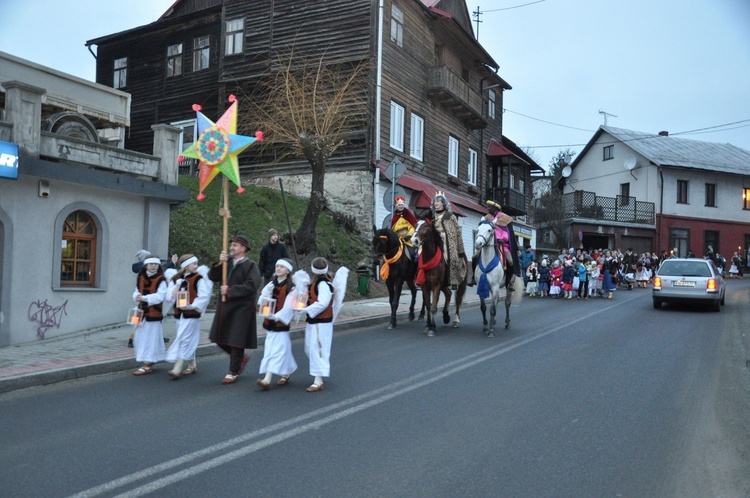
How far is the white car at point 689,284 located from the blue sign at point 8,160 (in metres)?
16.5

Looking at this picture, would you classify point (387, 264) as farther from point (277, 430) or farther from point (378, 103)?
point (378, 103)

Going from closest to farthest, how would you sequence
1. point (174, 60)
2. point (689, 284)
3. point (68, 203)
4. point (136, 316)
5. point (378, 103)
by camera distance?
point (136, 316) < point (68, 203) < point (689, 284) < point (378, 103) < point (174, 60)

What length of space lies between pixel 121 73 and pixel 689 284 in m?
26.9

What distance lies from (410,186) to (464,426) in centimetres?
1943

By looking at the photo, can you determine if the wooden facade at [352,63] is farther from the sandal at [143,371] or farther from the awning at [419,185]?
the sandal at [143,371]

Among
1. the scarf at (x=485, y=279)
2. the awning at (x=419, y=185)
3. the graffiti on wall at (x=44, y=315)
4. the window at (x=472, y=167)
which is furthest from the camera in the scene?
the window at (x=472, y=167)

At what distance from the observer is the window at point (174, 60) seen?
30.5 m

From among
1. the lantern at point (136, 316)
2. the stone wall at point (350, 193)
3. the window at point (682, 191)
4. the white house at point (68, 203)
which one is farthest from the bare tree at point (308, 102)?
the window at point (682, 191)

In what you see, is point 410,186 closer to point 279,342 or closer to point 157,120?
point 157,120

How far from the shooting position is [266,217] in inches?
860

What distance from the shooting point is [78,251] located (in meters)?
12.6

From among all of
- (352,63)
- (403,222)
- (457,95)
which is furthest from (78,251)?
(457,95)

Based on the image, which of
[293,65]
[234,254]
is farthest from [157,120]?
[234,254]

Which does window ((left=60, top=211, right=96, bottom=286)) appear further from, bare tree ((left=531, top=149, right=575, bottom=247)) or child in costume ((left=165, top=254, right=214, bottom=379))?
bare tree ((left=531, top=149, right=575, bottom=247))
